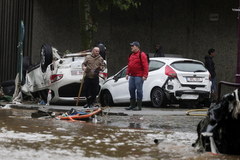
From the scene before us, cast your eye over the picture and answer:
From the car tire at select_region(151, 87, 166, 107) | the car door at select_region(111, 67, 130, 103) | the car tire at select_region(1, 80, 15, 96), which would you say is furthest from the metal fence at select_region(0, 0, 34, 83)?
the car tire at select_region(151, 87, 166, 107)

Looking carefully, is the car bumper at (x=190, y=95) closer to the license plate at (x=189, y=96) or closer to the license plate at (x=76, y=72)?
the license plate at (x=189, y=96)

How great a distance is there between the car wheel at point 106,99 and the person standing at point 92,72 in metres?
2.31

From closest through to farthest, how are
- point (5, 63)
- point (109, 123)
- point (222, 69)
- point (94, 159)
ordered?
point (94, 159), point (109, 123), point (222, 69), point (5, 63)

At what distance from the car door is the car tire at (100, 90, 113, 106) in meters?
0.35

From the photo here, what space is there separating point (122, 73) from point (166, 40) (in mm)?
6998

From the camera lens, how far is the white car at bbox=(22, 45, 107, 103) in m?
19.7

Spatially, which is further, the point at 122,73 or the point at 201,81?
the point at 122,73

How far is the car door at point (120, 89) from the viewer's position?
19.9m

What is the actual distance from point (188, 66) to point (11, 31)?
39.2 ft

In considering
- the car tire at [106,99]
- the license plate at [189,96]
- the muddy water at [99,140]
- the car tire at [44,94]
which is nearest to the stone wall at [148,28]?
the car tire at [106,99]

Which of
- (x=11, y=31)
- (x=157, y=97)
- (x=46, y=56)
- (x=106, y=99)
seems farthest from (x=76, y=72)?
(x=11, y=31)

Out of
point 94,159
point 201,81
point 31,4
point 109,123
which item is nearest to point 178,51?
point 31,4

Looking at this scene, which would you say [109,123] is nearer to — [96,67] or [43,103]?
[96,67]

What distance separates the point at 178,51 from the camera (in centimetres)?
2680
